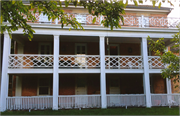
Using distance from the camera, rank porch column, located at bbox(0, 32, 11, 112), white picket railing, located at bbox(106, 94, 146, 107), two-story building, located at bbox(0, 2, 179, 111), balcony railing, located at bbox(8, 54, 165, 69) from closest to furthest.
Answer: porch column, located at bbox(0, 32, 11, 112)
two-story building, located at bbox(0, 2, 179, 111)
balcony railing, located at bbox(8, 54, 165, 69)
white picket railing, located at bbox(106, 94, 146, 107)

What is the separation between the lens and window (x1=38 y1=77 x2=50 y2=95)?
45.1ft

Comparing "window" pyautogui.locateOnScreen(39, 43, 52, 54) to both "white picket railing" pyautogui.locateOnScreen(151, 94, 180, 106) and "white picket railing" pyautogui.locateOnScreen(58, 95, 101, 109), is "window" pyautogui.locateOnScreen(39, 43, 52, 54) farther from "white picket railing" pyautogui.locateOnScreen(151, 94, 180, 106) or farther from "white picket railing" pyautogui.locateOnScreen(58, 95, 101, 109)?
"white picket railing" pyautogui.locateOnScreen(151, 94, 180, 106)

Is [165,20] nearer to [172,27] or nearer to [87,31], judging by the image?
[172,27]

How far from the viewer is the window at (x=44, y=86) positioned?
13735 millimetres

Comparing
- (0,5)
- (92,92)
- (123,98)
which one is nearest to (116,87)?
(92,92)

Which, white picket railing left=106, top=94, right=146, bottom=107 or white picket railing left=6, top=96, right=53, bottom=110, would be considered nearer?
white picket railing left=6, top=96, right=53, bottom=110

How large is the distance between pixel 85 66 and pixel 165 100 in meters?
5.49

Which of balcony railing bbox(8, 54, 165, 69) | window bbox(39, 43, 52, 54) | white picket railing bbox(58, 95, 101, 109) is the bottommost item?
white picket railing bbox(58, 95, 101, 109)

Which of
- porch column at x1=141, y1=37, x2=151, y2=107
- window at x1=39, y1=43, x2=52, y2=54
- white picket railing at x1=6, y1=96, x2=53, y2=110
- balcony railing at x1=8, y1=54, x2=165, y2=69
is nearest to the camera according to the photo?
white picket railing at x1=6, y1=96, x2=53, y2=110

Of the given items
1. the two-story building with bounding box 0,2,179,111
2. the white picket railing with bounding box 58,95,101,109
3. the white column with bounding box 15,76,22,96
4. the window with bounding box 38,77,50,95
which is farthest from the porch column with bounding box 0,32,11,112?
the window with bounding box 38,77,50,95

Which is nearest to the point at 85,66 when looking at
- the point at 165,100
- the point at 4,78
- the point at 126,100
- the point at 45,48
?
the point at 126,100

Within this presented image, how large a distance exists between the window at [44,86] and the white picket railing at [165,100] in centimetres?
761

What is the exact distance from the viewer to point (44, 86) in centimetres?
1382

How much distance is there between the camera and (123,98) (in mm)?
11297
